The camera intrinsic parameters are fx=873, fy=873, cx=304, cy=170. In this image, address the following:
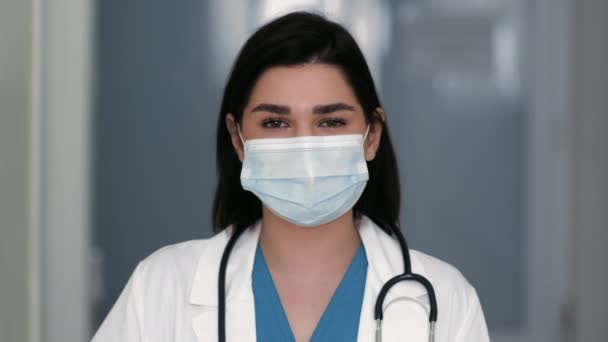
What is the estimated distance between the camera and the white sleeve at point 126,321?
1552 millimetres

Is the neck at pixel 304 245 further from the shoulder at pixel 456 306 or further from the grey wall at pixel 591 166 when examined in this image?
the grey wall at pixel 591 166

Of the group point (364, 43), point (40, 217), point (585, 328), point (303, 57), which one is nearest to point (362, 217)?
point (303, 57)

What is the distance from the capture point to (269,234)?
1662 millimetres

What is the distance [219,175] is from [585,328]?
4.78 ft

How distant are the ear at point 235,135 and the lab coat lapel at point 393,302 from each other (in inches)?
11.7

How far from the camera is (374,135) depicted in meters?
1.66

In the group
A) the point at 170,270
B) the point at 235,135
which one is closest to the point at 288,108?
the point at 235,135

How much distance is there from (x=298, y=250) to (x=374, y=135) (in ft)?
0.86

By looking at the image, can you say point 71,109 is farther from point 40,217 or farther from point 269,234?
point 269,234

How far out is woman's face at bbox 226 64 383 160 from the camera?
152 centimetres

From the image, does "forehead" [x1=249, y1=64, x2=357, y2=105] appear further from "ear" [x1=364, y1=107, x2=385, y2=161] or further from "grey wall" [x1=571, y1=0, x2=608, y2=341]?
"grey wall" [x1=571, y1=0, x2=608, y2=341]

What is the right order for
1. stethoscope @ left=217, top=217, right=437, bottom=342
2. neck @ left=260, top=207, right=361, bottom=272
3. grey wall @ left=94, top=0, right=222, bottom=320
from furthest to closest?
grey wall @ left=94, top=0, right=222, bottom=320
neck @ left=260, top=207, right=361, bottom=272
stethoscope @ left=217, top=217, right=437, bottom=342

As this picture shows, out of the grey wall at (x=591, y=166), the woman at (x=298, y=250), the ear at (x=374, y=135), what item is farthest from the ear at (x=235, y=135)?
the grey wall at (x=591, y=166)

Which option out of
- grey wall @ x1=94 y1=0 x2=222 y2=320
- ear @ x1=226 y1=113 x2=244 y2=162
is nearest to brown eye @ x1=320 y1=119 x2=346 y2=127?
ear @ x1=226 y1=113 x2=244 y2=162
